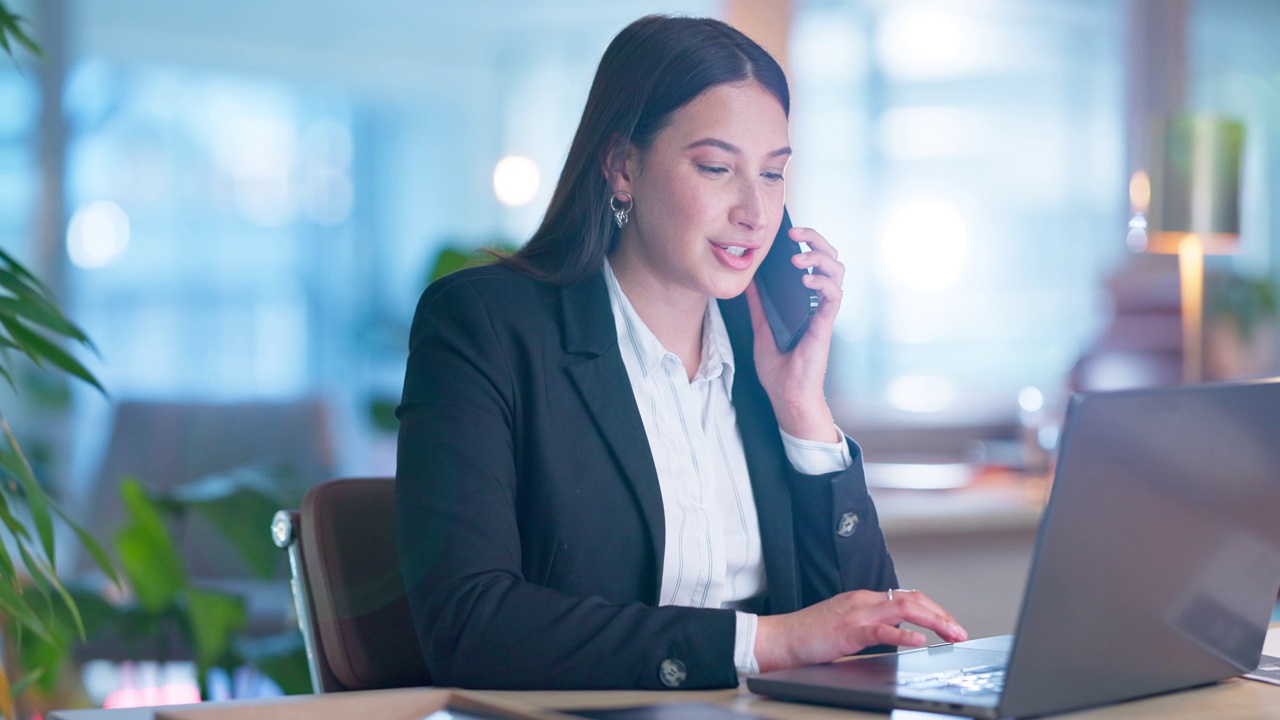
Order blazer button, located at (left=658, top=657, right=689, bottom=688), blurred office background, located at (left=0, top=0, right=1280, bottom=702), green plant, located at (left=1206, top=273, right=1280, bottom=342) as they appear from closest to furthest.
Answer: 1. blazer button, located at (left=658, top=657, right=689, bottom=688)
2. blurred office background, located at (left=0, top=0, right=1280, bottom=702)
3. green plant, located at (left=1206, top=273, right=1280, bottom=342)

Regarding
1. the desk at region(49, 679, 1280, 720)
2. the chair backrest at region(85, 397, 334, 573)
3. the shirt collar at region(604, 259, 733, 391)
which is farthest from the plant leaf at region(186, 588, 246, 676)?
the chair backrest at region(85, 397, 334, 573)

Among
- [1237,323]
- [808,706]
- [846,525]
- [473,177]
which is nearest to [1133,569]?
[808,706]

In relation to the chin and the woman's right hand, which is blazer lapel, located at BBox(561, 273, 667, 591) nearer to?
the chin

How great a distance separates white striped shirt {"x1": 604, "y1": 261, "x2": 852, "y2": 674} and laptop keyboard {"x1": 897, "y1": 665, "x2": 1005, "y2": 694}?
46cm

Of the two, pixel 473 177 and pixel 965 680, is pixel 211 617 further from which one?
pixel 473 177

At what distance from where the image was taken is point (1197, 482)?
102 centimetres

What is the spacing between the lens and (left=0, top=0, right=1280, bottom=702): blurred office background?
461 centimetres

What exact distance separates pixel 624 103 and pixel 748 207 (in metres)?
0.20

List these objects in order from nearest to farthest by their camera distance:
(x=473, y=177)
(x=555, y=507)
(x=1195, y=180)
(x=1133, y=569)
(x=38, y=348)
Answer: (x=1133, y=569) < (x=38, y=348) < (x=555, y=507) < (x=1195, y=180) < (x=473, y=177)

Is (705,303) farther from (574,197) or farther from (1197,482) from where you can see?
(1197,482)

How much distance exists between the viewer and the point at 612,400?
1.54 meters

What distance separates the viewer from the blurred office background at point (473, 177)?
15.1 feet

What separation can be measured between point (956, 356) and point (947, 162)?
909 mm

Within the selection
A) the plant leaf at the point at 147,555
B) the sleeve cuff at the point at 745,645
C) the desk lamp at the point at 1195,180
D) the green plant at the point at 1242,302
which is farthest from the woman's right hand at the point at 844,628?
the green plant at the point at 1242,302
